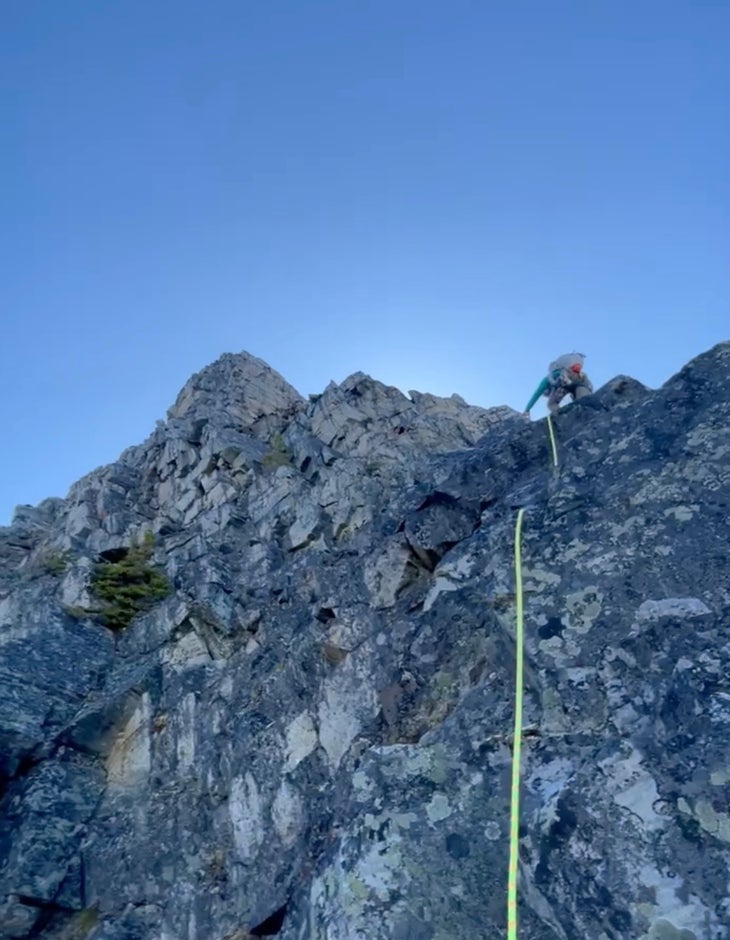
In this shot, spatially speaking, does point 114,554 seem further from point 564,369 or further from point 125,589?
point 564,369

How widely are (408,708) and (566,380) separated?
21.5 feet

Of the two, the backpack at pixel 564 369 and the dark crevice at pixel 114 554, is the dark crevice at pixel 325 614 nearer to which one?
the backpack at pixel 564 369

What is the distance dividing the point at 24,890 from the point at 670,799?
30.9 feet

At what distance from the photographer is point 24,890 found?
33.2 ft

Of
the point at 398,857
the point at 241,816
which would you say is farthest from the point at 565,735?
the point at 241,816

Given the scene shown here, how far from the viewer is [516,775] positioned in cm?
552

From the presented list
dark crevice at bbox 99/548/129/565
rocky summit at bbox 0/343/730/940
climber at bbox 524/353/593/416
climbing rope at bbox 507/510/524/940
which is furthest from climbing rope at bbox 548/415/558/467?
dark crevice at bbox 99/548/129/565

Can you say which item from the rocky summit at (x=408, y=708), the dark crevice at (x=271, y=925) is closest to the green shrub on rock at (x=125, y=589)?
the rocky summit at (x=408, y=708)

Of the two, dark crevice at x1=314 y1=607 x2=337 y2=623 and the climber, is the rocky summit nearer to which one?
dark crevice at x1=314 y1=607 x2=337 y2=623

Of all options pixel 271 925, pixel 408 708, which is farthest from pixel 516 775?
pixel 271 925

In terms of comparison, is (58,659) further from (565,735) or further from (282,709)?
(565,735)

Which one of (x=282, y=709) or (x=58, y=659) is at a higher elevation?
(x=58, y=659)

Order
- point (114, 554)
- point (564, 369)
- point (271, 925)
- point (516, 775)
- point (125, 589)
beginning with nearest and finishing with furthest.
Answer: point (516, 775)
point (271, 925)
point (564, 369)
point (125, 589)
point (114, 554)

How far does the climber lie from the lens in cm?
1220
